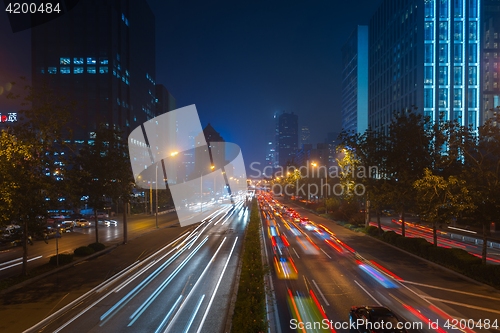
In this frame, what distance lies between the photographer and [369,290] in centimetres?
1639

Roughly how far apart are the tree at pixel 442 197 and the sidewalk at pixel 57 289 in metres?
18.1

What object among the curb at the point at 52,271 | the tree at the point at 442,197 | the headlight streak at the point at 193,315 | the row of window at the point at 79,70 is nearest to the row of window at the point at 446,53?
the tree at the point at 442,197

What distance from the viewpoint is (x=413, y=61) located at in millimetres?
75250

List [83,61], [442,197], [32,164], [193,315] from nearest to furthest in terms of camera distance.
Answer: [193,315] → [32,164] → [442,197] → [83,61]

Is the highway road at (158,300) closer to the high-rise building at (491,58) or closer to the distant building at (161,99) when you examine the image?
the high-rise building at (491,58)

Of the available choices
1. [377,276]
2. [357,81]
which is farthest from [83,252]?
[357,81]

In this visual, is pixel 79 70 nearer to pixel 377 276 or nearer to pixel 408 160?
pixel 408 160

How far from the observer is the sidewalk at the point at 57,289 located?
13.3 meters

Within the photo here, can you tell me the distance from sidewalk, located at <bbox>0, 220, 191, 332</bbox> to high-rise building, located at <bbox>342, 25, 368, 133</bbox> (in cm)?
12052

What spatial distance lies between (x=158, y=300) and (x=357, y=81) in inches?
5579

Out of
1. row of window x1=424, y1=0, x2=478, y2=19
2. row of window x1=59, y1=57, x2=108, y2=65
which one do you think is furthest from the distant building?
row of window x1=424, y1=0, x2=478, y2=19

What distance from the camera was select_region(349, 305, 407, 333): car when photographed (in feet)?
34.1

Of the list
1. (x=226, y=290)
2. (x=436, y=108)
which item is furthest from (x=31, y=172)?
(x=436, y=108)

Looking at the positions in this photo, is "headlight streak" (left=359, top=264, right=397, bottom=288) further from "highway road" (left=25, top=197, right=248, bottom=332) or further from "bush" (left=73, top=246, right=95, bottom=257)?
"bush" (left=73, top=246, right=95, bottom=257)
